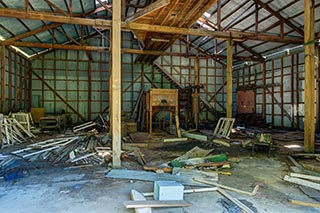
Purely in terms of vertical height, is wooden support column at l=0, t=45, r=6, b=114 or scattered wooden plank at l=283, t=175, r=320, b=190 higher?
wooden support column at l=0, t=45, r=6, b=114

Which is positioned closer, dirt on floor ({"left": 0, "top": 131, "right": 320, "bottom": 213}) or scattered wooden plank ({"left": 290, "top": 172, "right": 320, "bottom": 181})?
dirt on floor ({"left": 0, "top": 131, "right": 320, "bottom": 213})

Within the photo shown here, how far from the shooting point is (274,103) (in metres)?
14.6

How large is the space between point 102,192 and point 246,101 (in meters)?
15.4

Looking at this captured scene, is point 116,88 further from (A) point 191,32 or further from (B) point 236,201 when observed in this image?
(A) point 191,32

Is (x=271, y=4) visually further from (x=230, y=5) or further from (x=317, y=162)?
(x=317, y=162)

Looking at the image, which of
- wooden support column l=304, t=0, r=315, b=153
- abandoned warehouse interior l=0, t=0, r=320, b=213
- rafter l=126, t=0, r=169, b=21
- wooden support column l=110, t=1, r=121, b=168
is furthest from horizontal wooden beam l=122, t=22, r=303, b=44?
wooden support column l=304, t=0, r=315, b=153

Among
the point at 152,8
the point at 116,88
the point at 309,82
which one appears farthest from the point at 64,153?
the point at 309,82

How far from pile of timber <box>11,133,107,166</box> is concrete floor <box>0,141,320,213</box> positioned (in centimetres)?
64

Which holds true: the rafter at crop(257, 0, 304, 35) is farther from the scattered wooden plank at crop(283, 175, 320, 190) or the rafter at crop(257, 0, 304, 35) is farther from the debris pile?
the debris pile

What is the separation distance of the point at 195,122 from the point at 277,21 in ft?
22.3

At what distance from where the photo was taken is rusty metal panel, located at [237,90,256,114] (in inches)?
647

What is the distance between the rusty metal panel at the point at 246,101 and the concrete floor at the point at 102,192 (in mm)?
11912

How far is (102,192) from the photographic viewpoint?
3.77 m

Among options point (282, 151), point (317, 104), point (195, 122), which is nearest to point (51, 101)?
point (195, 122)
